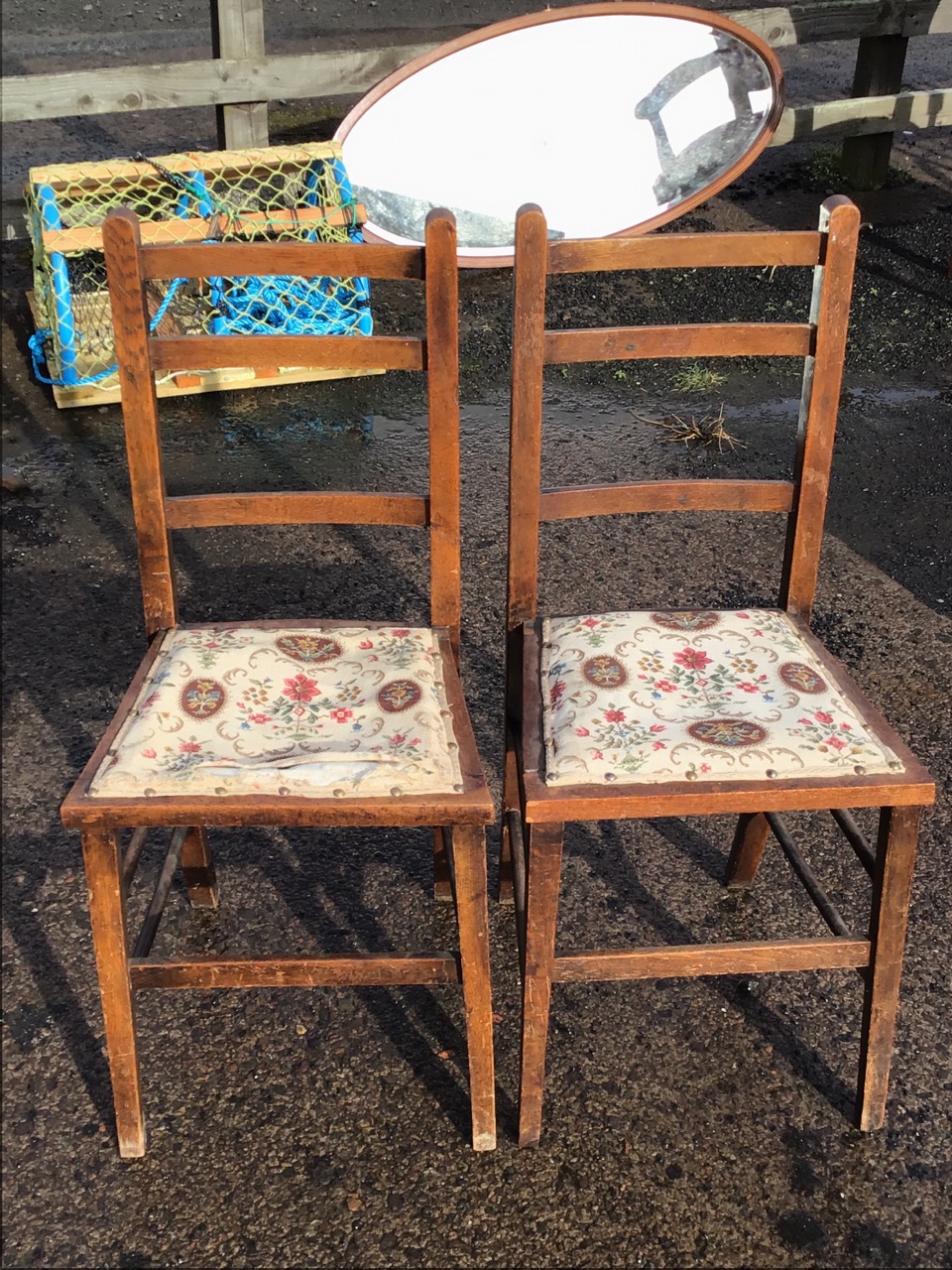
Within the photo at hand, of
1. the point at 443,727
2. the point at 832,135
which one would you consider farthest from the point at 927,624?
the point at 832,135

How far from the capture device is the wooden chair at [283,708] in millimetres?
1728

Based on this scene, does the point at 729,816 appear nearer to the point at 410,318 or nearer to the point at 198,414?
the point at 198,414

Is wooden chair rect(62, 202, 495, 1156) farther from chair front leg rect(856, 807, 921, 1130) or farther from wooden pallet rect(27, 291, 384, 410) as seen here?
wooden pallet rect(27, 291, 384, 410)

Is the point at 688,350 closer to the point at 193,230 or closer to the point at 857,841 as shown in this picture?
the point at 857,841

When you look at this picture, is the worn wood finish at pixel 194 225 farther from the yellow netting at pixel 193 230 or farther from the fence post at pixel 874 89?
the fence post at pixel 874 89

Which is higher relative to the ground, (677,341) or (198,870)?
(677,341)

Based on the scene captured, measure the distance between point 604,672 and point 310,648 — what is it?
483 mm

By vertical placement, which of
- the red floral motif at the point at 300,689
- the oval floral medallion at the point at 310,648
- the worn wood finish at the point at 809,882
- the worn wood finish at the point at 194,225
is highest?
the worn wood finish at the point at 194,225

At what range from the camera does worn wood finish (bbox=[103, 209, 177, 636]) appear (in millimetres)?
1866

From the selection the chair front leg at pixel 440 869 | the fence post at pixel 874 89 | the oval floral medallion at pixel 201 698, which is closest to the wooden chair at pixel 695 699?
the chair front leg at pixel 440 869

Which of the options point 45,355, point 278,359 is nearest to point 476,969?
point 278,359

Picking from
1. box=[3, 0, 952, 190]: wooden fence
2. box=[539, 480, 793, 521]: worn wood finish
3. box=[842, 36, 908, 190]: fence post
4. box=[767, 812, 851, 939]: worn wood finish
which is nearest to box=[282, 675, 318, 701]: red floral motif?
box=[539, 480, 793, 521]: worn wood finish

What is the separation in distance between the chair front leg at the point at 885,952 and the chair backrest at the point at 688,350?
0.47 m

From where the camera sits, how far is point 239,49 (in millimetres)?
4918
